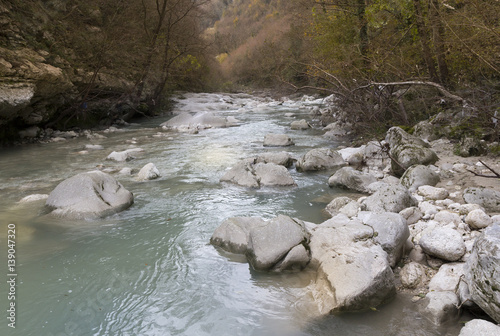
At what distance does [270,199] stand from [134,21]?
528 inches

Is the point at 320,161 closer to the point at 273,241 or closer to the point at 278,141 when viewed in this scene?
the point at 278,141

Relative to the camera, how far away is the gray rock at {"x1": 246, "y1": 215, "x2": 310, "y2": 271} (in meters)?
3.38

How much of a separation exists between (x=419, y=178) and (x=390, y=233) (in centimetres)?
207

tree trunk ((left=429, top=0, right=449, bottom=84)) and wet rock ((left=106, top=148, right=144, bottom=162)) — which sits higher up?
tree trunk ((left=429, top=0, right=449, bottom=84))

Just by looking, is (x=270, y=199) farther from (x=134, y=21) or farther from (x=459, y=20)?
(x=134, y=21)

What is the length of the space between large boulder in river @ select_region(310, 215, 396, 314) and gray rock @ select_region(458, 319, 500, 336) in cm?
66

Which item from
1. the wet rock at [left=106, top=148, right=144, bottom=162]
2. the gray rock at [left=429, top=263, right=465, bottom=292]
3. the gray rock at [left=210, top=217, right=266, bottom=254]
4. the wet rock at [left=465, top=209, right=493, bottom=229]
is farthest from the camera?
the wet rock at [left=106, top=148, right=144, bottom=162]

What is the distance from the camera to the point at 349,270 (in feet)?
9.81

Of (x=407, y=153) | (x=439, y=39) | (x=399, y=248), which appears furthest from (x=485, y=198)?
(x=439, y=39)

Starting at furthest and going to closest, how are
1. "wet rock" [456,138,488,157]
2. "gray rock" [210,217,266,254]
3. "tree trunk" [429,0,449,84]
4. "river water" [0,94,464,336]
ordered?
1. "tree trunk" [429,0,449,84]
2. "wet rock" [456,138,488,157]
3. "gray rock" [210,217,266,254]
4. "river water" [0,94,464,336]

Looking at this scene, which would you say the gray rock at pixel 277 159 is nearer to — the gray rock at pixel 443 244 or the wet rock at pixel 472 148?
the wet rock at pixel 472 148

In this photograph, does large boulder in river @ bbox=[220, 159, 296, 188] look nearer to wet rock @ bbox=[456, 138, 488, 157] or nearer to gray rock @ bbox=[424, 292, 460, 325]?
wet rock @ bbox=[456, 138, 488, 157]

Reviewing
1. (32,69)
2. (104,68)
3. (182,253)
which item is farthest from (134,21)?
(182,253)

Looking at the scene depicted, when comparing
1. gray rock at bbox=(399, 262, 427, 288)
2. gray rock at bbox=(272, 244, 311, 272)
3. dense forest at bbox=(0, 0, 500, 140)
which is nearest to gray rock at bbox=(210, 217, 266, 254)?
gray rock at bbox=(272, 244, 311, 272)
